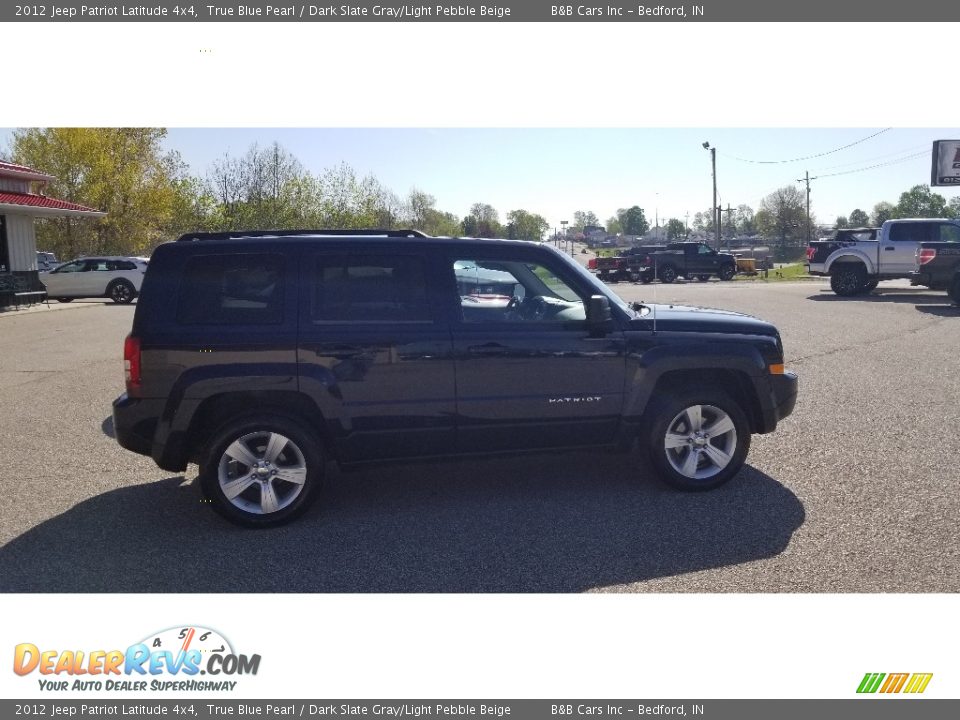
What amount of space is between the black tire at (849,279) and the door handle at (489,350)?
21.7 m

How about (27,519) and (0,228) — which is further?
(0,228)

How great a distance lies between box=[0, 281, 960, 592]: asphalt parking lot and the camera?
13.8 ft

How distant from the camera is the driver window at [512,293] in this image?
5.26 meters

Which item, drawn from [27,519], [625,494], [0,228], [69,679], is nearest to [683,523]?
[625,494]

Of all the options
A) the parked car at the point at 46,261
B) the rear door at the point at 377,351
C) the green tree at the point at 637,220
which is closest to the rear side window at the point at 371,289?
the rear door at the point at 377,351

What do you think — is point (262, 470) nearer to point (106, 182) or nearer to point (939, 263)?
point (939, 263)

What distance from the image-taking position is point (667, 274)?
3750 centimetres

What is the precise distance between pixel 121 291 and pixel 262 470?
24646 millimetres

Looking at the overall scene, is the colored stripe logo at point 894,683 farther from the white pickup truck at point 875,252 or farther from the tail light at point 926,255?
the white pickup truck at point 875,252

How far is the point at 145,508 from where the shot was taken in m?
5.42

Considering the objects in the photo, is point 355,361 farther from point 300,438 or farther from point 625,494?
point 625,494

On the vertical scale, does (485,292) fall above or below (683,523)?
above

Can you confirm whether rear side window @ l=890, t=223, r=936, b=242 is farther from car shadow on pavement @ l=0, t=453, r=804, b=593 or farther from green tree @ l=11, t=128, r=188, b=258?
green tree @ l=11, t=128, r=188, b=258

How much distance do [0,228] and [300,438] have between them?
76.6ft
